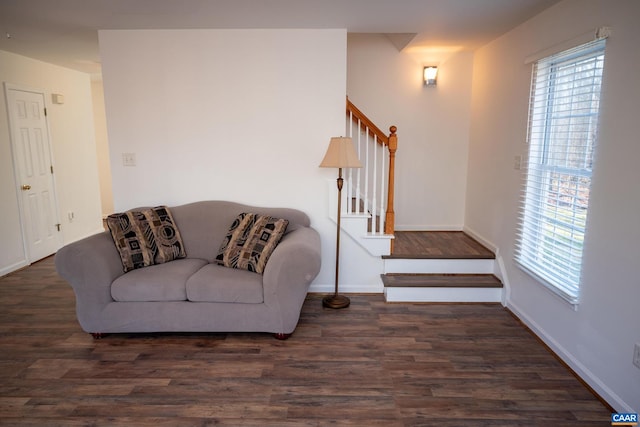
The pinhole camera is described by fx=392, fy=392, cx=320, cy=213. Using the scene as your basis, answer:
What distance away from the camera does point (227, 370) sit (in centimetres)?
256

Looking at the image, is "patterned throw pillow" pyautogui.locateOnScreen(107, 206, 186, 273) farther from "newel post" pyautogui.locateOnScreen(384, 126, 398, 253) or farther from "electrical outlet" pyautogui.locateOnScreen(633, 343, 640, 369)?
"electrical outlet" pyautogui.locateOnScreen(633, 343, 640, 369)

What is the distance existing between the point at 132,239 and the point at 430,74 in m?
3.58

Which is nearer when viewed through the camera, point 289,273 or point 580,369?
point 580,369

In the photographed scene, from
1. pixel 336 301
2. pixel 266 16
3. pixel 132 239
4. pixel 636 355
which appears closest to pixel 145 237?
pixel 132 239

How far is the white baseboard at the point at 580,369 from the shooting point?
2.16 meters

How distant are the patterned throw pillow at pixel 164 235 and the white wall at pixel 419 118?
2450 millimetres

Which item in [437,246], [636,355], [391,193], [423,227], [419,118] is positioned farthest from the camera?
[423,227]

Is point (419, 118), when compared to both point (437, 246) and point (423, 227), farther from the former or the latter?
point (437, 246)

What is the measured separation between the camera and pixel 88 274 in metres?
2.84

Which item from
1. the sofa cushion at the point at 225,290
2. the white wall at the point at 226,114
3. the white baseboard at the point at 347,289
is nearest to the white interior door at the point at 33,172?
the white wall at the point at 226,114

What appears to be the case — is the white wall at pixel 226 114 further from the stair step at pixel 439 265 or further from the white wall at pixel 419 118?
the white wall at pixel 419 118

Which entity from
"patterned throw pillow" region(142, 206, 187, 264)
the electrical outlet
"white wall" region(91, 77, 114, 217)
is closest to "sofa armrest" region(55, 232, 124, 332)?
"patterned throw pillow" region(142, 206, 187, 264)

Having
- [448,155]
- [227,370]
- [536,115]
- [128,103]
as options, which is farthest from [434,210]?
→ [128,103]

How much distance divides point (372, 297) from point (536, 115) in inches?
82.1
